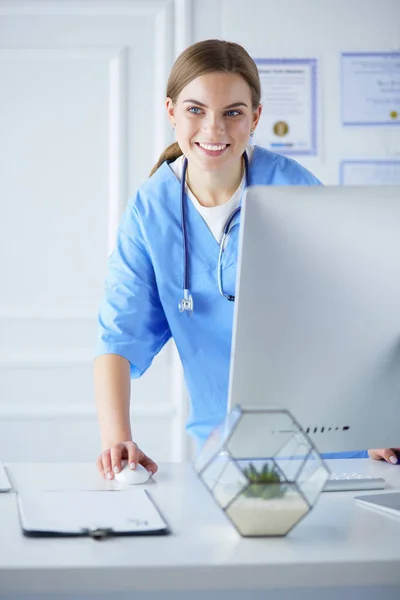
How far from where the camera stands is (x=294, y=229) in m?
1.07

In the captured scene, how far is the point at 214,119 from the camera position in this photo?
5.50 ft

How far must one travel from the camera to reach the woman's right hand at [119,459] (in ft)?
4.56

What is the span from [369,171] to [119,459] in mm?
1879

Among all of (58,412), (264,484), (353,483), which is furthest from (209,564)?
(58,412)

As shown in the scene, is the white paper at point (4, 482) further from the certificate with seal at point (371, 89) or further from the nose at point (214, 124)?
the certificate with seal at point (371, 89)

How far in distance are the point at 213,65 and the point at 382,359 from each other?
2.71ft

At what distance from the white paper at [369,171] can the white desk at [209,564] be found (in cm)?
199

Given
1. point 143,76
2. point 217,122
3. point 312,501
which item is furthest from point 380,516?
point 143,76

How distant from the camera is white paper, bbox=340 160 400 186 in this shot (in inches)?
117

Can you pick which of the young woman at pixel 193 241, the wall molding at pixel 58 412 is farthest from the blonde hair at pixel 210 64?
the wall molding at pixel 58 412

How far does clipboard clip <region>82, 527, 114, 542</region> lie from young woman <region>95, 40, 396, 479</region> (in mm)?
573

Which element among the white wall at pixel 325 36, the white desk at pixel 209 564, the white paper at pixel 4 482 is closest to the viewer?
the white desk at pixel 209 564

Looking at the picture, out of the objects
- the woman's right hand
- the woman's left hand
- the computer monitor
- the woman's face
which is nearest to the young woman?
the woman's face

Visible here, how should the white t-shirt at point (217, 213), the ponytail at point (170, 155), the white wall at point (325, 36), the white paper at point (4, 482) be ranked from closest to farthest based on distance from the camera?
the white paper at point (4, 482)
the white t-shirt at point (217, 213)
the ponytail at point (170, 155)
the white wall at point (325, 36)
